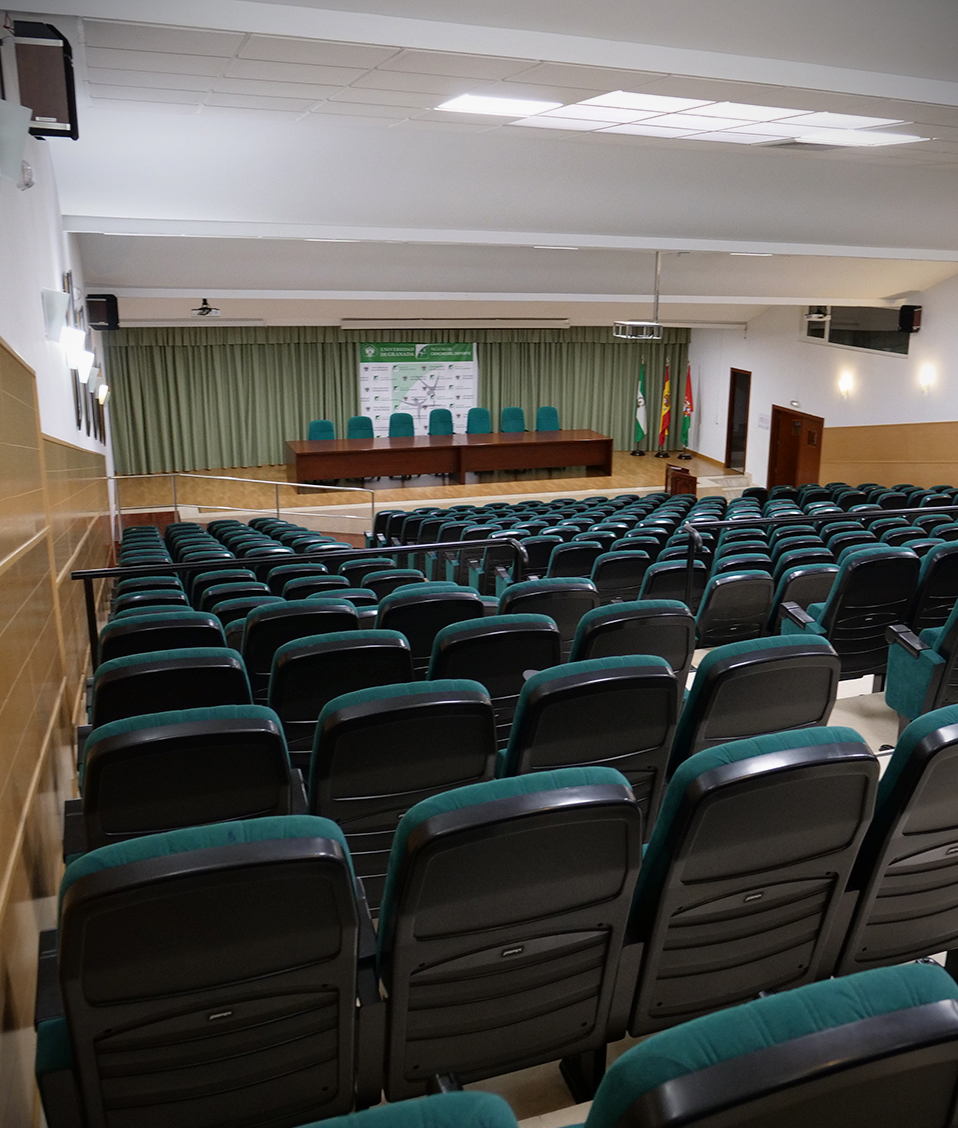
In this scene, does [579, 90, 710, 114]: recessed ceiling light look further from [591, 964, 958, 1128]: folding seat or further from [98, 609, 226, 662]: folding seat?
[591, 964, 958, 1128]: folding seat

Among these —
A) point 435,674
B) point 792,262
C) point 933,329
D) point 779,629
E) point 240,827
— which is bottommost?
point 779,629

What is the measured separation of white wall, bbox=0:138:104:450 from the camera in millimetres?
5188

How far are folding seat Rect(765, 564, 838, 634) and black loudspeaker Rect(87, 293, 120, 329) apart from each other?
11.8m

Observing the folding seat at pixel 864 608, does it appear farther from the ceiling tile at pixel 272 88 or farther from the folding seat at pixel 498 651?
the ceiling tile at pixel 272 88

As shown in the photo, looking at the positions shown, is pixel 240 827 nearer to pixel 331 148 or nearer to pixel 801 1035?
pixel 801 1035

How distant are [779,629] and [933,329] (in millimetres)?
12961

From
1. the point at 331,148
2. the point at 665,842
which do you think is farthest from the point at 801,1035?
the point at 331,148

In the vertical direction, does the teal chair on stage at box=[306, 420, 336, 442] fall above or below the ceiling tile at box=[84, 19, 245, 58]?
below

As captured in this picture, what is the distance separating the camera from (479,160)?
32.6 feet

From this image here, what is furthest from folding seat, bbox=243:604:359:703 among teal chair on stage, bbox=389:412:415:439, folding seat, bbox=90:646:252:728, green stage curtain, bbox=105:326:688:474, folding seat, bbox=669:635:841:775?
green stage curtain, bbox=105:326:688:474

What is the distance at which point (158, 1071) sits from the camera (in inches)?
67.3

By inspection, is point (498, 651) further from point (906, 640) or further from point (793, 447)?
point (793, 447)

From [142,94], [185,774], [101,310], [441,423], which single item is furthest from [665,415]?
[185,774]

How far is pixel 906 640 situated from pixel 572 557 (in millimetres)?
3011
